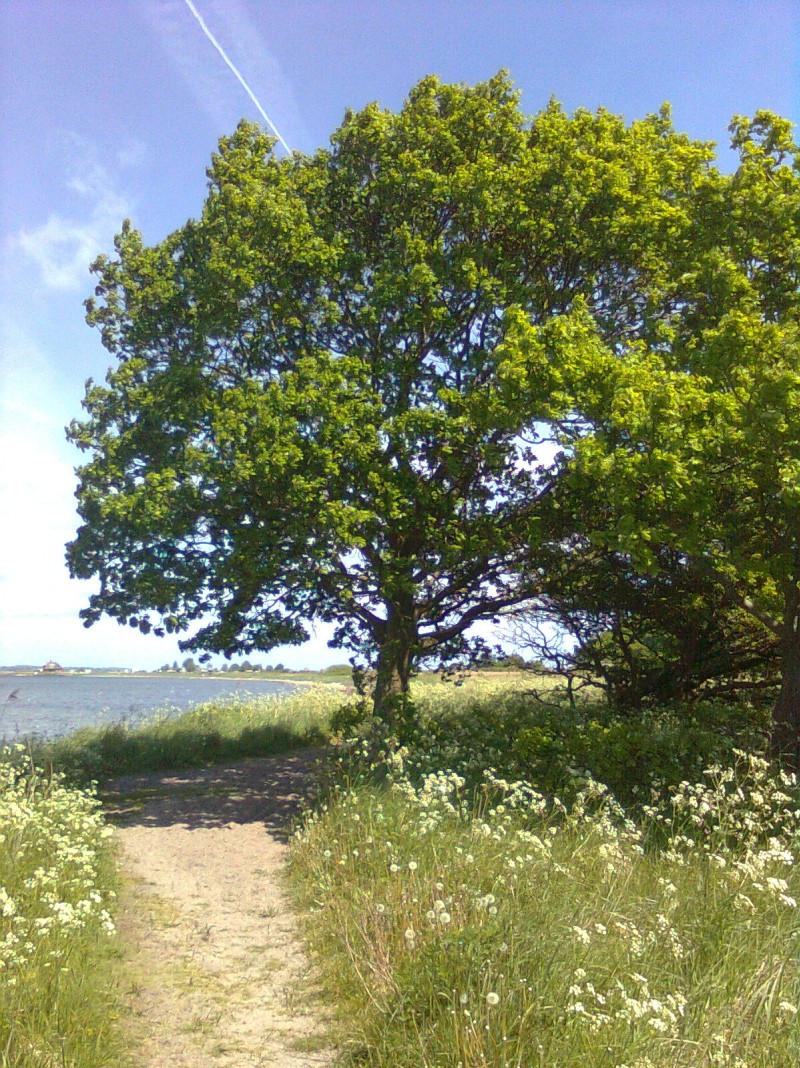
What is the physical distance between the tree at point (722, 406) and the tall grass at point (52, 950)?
6.28 meters

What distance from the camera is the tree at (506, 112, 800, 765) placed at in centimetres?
862

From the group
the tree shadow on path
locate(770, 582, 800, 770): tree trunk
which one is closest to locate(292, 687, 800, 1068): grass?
locate(770, 582, 800, 770): tree trunk

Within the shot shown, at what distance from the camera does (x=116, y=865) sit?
898 cm

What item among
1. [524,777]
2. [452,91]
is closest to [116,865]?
[524,777]

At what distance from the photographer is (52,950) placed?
5359mm

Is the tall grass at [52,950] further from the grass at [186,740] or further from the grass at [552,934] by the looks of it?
the grass at [186,740]

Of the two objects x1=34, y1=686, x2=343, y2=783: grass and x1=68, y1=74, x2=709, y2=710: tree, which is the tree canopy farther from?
x1=34, y1=686, x2=343, y2=783: grass

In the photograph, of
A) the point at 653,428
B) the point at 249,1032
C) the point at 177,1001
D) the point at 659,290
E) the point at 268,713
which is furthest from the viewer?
the point at 268,713

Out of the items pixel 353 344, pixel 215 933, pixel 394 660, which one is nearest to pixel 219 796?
pixel 394 660

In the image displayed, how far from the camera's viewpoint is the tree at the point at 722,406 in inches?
340

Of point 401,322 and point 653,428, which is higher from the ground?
point 401,322

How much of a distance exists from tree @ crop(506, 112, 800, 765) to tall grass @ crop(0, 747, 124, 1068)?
6.28m

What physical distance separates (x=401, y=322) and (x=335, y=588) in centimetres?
415

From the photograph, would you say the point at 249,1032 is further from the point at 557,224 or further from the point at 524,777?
the point at 557,224
